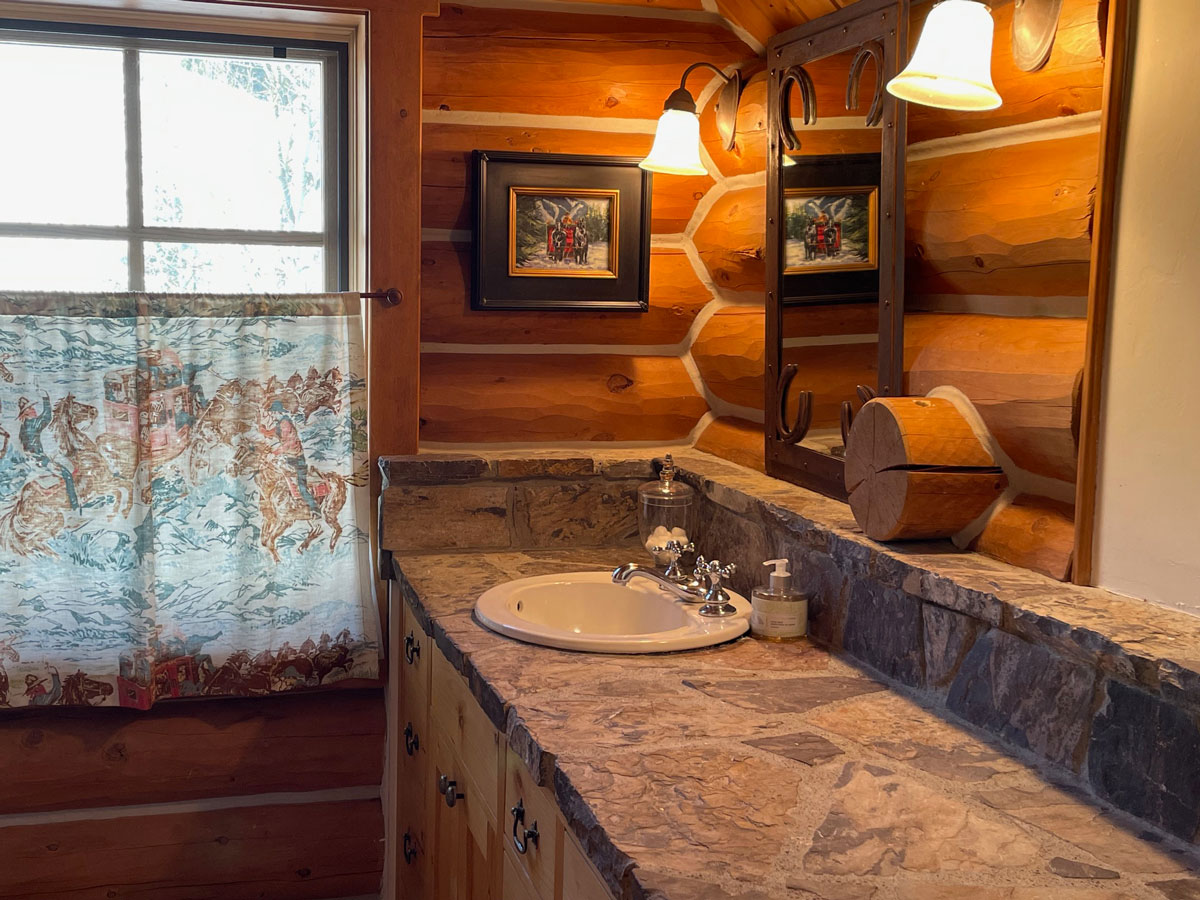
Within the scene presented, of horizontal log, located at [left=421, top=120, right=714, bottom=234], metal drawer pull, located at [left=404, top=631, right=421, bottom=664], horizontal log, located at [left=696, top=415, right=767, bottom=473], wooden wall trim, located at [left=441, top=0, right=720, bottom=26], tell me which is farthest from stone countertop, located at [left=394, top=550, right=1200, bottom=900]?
wooden wall trim, located at [left=441, top=0, right=720, bottom=26]

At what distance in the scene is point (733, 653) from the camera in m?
2.00

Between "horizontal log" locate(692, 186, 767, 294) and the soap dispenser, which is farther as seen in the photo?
"horizontal log" locate(692, 186, 767, 294)

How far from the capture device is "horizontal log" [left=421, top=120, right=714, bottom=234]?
9.36ft

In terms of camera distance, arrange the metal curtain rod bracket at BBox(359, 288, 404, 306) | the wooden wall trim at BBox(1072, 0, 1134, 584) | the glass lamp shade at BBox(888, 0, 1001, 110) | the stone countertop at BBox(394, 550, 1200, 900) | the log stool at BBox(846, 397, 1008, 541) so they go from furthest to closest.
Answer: the metal curtain rod bracket at BBox(359, 288, 404, 306)
the log stool at BBox(846, 397, 1008, 541)
the glass lamp shade at BBox(888, 0, 1001, 110)
the wooden wall trim at BBox(1072, 0, 1134, 584)
the stone countertop at BBox(394, 550, 1200, 900)

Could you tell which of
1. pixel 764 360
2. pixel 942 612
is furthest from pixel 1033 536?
pixel 764 360

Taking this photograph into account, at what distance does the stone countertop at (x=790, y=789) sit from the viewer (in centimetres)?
118

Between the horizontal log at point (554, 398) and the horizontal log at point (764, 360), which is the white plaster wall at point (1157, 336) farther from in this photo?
the horizontal log at point (554, 398)

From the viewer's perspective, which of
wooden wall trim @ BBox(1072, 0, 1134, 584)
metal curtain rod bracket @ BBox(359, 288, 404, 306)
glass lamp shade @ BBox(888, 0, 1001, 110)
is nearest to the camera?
wooden wall trim @ BBox(1072, 0, 1134, 584)

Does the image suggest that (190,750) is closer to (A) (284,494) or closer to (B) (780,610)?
(A) (284,494)

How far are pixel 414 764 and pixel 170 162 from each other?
1.53 meters

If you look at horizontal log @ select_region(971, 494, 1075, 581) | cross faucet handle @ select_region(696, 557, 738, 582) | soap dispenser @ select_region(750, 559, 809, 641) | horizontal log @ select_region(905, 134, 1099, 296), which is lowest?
soap dispenser @ select_region(750, 559, 809, 641)

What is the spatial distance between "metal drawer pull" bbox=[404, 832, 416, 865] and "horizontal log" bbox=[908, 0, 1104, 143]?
72.5 inches

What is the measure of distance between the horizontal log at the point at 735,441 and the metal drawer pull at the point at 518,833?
117cm

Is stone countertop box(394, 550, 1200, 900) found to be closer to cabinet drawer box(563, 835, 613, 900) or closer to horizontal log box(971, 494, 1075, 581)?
cabinet drawer box(563, 835, 613, 900)
